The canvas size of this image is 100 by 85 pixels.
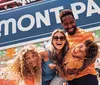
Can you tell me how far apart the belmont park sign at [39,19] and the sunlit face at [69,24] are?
0.19ft

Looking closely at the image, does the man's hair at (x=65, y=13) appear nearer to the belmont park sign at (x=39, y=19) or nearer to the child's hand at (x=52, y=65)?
the belmont park sign at (x=39, y=19)

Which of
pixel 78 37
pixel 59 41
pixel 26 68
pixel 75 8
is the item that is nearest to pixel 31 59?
pixel 26 68

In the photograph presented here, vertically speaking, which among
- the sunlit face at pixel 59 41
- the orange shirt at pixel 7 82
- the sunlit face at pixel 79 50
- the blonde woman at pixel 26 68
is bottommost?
the orange shirt at pixel 7 82

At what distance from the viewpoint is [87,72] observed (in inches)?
55.6

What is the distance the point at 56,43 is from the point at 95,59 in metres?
0.23

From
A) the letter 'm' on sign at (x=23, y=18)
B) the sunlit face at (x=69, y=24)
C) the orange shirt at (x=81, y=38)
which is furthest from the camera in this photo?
the letter 'm' on sign at (x=23, y=18)

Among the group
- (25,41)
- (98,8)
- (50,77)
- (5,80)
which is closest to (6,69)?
(5,80)

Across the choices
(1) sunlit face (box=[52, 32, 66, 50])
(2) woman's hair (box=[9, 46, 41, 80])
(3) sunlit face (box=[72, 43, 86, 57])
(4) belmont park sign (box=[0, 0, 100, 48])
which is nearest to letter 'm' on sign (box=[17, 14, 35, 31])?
(4) belmont park sign (box=[0, 0, 100, 48])

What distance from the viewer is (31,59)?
1564 millimetres

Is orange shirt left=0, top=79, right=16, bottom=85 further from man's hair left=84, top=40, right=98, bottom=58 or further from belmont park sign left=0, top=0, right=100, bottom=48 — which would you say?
man's hair left=84, top=40, right=98, bottom=58

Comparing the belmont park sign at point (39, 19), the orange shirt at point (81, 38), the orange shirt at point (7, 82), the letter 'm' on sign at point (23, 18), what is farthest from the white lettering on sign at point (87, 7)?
the orange shirt at point (7, 82)

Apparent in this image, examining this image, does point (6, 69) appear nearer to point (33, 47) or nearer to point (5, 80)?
point (5, 80)

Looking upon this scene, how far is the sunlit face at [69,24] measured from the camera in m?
1.52

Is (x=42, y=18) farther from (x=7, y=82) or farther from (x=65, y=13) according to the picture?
(x=7, y=82)
